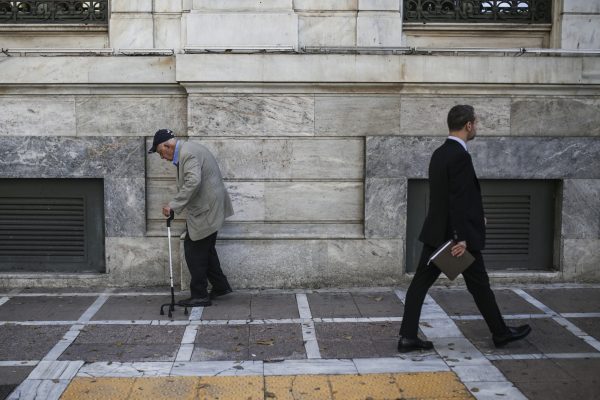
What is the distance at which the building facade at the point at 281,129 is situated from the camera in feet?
25.3

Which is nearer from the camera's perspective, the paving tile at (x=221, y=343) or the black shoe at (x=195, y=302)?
the paving tile at (x=221, y=343)

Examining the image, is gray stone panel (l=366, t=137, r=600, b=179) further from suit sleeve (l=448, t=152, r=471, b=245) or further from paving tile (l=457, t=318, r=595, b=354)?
suit sleeve (l=448, t=152, r=471, b=245)

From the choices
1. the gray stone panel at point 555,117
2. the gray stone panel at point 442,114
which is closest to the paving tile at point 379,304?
the gray stone panel at point 442,114

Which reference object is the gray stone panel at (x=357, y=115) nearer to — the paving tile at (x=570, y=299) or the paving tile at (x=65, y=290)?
the paving tile at (x=570, y=299)

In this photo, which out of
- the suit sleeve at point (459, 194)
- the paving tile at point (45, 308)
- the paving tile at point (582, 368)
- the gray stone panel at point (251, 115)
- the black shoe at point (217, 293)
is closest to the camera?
the paving tile at point (582, 368)

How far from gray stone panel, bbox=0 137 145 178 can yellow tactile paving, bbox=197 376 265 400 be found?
139 inches

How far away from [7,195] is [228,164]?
270 cm

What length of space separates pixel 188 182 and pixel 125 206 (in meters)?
1.54

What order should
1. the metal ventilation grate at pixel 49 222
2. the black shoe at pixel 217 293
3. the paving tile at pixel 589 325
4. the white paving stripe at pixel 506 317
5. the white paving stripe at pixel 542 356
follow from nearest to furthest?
the white paving stripe at pixel 542 356, the paving tile at pixel 589 325, the white paving stripe at pixel 506 317, the black shoe at pixel 217 293, the metal ventilation grate at pixel 49 222

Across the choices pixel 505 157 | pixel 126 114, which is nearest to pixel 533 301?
pixel 505 157

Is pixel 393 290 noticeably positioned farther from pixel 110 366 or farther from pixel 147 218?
pixel 110 366

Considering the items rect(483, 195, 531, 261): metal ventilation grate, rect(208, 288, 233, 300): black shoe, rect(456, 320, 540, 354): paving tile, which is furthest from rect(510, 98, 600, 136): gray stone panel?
rect(208, 288, 233, 300): black shoe

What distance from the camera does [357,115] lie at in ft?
25.7

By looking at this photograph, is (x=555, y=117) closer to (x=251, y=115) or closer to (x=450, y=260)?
(x=450, y=260)
